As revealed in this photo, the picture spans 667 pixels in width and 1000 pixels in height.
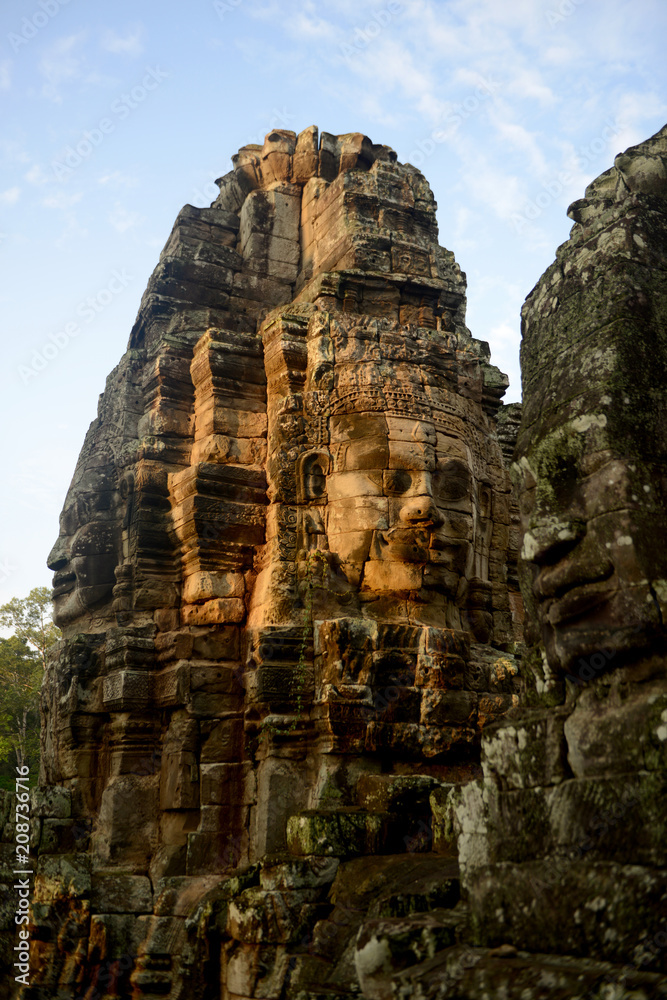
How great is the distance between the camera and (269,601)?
907 centimetres

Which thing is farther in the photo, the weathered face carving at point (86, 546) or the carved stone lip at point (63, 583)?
the carved stone lip at point (63, 583)

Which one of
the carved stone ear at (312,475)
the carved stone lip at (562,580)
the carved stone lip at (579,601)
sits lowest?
the carved stone lip at (579,601)

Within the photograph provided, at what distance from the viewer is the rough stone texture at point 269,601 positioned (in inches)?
320

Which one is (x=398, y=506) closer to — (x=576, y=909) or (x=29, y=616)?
(x=576, y=909)

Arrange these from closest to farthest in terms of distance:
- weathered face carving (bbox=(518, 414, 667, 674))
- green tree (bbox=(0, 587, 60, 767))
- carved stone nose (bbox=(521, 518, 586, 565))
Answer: weathered face carving (bbox=(518, 414, 667, 674)), carved stone nose (bbox=(521, 518, 586, 565)), green tree (bbox=(0, 587, 60, 767))

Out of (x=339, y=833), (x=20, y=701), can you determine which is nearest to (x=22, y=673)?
(x=20, y=701)

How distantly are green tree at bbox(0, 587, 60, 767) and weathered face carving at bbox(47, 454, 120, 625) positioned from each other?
15180 mm

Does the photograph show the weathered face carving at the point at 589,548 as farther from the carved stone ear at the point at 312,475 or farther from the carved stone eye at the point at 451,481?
the carved stone ear at the point at 312,475

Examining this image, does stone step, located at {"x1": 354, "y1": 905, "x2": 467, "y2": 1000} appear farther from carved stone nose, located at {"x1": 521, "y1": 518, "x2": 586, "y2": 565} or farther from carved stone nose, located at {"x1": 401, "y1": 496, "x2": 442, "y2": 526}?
carved stone nose, located at {"x1": 401, "y1": 496, "x2": 442, "y2": 526}

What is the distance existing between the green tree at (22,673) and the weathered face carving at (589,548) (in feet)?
74.4

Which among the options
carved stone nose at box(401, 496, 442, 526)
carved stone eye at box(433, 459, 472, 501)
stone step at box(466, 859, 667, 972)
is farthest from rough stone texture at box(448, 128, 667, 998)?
carved stone eye at box(433, 459, 472, 501)

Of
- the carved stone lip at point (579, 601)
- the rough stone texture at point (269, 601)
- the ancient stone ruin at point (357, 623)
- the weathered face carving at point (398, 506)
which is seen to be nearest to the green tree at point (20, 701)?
the rough stone texture at point (269, 601)

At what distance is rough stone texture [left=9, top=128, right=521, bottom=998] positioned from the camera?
8.13 m

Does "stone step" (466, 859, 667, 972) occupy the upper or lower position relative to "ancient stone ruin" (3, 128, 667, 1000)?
lower
